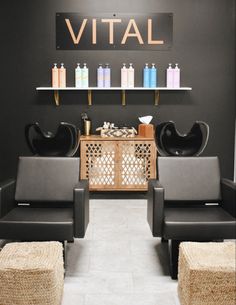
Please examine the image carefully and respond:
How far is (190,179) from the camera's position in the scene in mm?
3025

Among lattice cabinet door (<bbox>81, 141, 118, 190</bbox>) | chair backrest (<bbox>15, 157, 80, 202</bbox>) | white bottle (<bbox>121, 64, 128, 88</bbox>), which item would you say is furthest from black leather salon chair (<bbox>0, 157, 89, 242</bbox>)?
white bottle (<bbox>121, 64, 128, 88</bbox>)

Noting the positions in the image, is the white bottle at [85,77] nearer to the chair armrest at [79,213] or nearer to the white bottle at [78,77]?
the white bottle at [78,77]

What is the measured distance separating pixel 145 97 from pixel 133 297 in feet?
10.7

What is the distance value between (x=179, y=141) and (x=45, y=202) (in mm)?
1850

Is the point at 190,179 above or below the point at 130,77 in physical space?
below

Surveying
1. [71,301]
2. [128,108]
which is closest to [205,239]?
[71,301]

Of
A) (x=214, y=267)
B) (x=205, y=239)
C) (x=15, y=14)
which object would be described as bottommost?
(x=205, y=239)

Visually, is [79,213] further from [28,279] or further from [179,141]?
[179,141]

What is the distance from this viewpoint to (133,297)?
2492mm

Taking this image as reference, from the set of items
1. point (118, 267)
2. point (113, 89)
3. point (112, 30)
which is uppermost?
point (112, 30)

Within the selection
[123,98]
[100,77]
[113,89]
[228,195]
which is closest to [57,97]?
[100,77]

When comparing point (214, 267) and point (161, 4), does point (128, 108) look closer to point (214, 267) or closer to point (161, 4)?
point (161, 4)

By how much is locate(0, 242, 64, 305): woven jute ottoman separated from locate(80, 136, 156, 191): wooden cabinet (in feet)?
9.11

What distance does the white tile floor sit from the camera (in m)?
2.50
